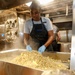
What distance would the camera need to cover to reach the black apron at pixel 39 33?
8.11 ft

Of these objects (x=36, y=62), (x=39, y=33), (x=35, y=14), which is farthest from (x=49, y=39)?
(x=36, y=62)

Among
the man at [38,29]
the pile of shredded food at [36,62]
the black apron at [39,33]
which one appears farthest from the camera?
the black apron at [39,33]

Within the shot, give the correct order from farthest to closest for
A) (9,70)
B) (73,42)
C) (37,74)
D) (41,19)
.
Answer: (41,19) < (9,70) < (37,74) < (73,42)

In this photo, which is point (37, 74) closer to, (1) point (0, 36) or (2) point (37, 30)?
(2) point (37, 30)

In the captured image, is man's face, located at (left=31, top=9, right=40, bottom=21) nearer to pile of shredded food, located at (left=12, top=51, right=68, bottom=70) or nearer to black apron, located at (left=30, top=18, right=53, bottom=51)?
black apron, located at (left=30, top=18, right=53, bottom=51)

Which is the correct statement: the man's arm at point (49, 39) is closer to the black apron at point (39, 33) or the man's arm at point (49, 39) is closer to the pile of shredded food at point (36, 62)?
the black apron at point (39, 33)

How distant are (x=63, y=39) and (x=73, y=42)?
5.77 metres

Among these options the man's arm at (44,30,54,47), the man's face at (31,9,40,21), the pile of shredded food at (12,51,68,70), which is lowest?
the pile of shredded food at (12,51,68,70)

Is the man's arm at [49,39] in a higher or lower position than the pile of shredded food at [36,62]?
higher

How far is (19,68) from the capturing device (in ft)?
4.69

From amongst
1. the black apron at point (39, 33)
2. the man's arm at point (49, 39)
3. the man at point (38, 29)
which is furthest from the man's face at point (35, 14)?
the man's arm at point (49, 39)

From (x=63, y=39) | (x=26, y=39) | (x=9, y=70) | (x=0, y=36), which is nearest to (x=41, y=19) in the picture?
(x=26, y=39)

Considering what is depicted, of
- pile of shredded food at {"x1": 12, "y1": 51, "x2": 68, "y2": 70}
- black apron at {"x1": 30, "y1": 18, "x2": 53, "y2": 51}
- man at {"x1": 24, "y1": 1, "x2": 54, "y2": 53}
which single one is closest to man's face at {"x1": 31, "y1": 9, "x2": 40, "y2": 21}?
man at {"x1": 24, "y1": 1, "x2": 54, "y2": 53}

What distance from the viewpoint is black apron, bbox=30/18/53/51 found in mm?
2471
